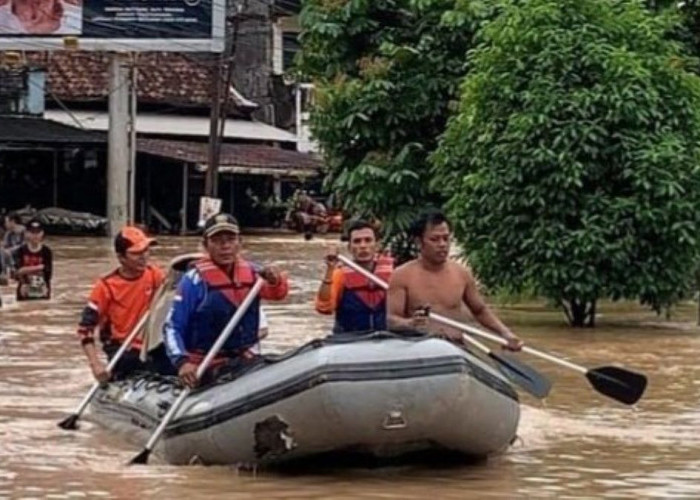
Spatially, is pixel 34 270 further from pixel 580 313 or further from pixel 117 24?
pixel 117 24

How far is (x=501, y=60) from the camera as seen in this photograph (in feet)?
78.9

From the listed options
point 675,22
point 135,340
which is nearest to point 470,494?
point 135,340

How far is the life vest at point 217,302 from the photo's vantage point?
11930 millimetres

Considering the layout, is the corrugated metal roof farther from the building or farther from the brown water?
the brown water

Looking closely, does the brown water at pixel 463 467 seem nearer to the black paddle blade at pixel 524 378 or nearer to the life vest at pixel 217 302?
the black paddle blade at pixel 524 378

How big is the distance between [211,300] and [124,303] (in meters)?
1.94

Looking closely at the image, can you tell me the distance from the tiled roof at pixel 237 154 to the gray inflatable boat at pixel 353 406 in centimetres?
4013

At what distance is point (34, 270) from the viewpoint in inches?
1091

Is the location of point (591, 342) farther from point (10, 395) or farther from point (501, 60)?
point (10, 395)

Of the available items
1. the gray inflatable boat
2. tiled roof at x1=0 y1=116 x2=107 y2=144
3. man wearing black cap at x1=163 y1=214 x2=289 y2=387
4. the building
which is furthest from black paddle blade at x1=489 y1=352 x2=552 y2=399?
the building

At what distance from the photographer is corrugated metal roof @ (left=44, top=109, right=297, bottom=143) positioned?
183ft

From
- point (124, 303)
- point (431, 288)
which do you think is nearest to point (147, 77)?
point (124, 303)

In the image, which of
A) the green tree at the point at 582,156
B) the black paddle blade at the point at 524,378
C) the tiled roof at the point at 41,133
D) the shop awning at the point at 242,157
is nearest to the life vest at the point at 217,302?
the black paddle blade at the point at 524,378

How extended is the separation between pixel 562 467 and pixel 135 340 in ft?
10.7
